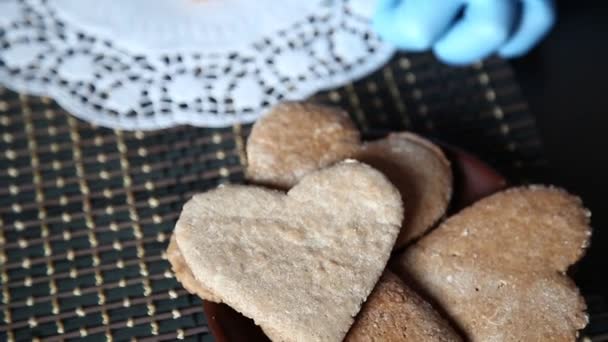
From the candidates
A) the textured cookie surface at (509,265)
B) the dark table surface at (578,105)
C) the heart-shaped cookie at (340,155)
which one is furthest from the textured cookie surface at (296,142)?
the dark table surface at (578,105)

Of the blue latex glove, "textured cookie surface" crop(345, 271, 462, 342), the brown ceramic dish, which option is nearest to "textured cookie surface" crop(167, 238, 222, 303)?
"textured cookie surface" crop(345, 271, 462, 342)

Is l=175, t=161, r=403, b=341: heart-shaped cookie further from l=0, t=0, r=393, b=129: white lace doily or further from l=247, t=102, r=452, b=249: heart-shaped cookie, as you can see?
l=0, t=0, r=393, b=129: white lace doily

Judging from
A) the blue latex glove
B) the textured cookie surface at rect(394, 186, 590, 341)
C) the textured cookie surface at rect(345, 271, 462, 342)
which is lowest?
the textured cookie surface at rect(345, 271, 462, 342)

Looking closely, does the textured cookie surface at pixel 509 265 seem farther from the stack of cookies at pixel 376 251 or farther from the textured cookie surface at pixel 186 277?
the textured cookie surface at pixel 186 277

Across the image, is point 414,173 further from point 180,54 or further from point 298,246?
point 180,54

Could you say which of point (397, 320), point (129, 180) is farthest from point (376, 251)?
point (129, 180)

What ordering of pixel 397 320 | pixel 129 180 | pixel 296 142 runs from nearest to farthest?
pixel 397 320, pixel 296 142, pixel 129 180
